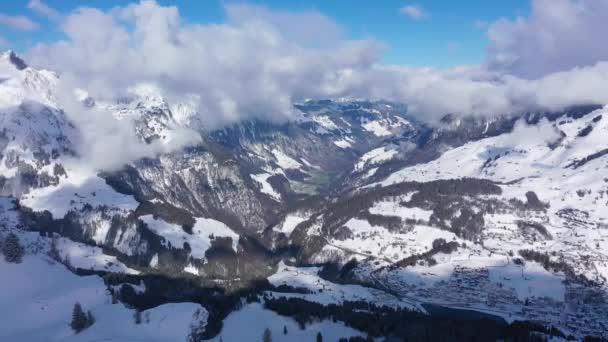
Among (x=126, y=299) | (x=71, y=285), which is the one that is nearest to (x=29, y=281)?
(x=71, y=285)

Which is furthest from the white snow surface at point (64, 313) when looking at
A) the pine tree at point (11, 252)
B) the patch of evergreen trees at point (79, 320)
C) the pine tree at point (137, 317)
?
the pine tree at point (11, 252)

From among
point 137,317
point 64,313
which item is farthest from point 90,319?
point 137,317

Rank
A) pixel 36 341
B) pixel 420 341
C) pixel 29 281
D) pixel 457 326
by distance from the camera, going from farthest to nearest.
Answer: pixel 29 281 < pixel 457 326 < pixel 420 341 < pixel 36 341

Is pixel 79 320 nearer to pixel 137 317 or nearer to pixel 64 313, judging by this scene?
pixel 64 313

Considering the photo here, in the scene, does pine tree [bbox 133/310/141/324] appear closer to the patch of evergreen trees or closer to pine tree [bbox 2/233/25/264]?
the patch of evergreen trees

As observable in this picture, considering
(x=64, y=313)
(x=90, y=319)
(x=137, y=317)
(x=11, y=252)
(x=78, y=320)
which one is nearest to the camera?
(x=78, y=320)

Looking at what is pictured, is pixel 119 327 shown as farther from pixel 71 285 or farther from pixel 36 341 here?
pixel 71 285

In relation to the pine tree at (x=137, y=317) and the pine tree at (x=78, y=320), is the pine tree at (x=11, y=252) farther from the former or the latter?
the pine tree at (x=137, y=317)

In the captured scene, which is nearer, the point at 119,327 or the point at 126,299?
the point at 119,327

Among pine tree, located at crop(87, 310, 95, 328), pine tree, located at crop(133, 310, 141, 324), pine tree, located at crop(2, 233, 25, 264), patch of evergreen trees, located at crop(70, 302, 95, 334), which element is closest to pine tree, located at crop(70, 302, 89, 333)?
patch of evergreen trees, located at crop(70, 302, 95, 334)
